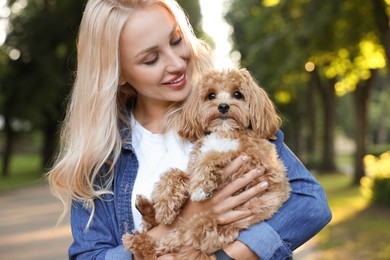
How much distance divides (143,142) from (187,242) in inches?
27.0

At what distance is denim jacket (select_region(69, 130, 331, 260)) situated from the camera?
8.77 feet

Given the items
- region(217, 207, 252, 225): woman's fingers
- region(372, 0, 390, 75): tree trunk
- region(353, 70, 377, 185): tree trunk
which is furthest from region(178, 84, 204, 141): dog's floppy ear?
region(353, 70, 377, 185): tree trunk

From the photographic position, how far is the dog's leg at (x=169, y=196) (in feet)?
9.06

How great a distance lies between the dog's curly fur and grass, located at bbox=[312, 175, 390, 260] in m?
6.93

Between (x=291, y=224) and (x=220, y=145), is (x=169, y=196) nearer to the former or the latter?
(x=220, y=145)

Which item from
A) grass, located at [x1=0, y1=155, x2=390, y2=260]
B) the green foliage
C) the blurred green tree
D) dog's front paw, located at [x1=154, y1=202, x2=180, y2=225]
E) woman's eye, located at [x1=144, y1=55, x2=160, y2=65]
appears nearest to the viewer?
dog's front paw, located at [x1=154, y1=202, x2=180, y2=225]

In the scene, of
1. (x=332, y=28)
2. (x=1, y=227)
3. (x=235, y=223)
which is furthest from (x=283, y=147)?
(x=332, y=28)

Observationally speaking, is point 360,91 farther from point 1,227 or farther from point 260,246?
point 260,246

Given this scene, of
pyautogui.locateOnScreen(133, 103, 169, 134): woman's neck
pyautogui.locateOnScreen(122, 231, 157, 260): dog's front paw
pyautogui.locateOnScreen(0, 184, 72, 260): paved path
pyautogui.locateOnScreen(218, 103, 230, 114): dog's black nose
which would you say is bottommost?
pyautogui.locateOnScreen(0, 184, 72, 260): paved path

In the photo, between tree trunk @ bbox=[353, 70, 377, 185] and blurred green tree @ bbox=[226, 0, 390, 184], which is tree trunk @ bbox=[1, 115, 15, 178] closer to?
blurred green tree @ bbox=[226, 0, 390, 184]

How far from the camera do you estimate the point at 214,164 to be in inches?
109

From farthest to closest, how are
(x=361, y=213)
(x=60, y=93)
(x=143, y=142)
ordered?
(x=60, y=93), (x=361, y=213), (x=143, y=142)

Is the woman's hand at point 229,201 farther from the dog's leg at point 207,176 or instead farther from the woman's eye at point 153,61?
the woman's eye at point 153,61

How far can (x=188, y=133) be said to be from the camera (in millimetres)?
3043
